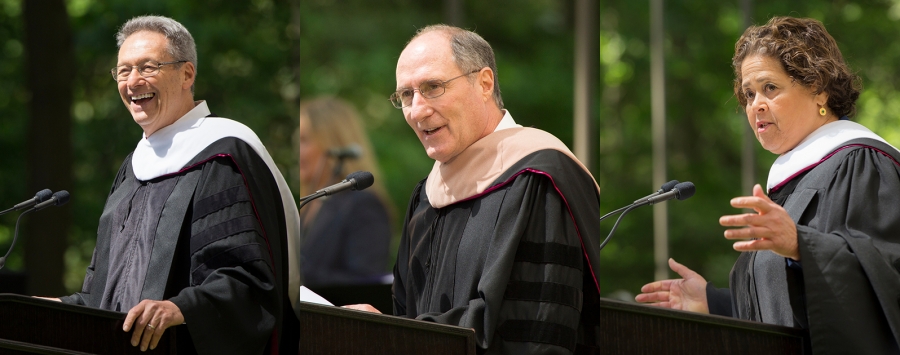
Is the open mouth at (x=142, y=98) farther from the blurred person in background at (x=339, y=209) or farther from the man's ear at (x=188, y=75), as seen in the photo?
the blurred person in background at (x=339, y=209)

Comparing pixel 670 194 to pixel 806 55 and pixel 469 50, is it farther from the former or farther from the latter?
pixel 469 50

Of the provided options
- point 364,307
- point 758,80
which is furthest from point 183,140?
point 758,80

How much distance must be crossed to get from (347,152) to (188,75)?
0.62m

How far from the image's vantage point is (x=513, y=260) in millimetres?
2668

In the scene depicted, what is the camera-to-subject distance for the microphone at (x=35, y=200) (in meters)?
3.11

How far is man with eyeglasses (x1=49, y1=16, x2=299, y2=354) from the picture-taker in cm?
286

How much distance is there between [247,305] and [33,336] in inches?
28.5

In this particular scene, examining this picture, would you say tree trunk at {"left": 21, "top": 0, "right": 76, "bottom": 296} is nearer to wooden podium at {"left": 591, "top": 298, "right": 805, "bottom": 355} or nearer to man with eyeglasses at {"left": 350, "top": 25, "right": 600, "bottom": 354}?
man with eyeglasses at {"left": 350, "top": 25, "right": 600, "bottom": 354}

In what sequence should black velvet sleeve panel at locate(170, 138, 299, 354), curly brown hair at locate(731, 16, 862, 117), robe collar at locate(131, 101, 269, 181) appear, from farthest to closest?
curly brown hair at locate(731, 16, 862, 117), robe collar at locate(131, 101, 269, 181), black velvet sleeve panel at locate(170, 138, 299, 354)

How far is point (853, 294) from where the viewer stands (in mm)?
2971

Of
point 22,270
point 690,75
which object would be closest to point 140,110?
point 22,270

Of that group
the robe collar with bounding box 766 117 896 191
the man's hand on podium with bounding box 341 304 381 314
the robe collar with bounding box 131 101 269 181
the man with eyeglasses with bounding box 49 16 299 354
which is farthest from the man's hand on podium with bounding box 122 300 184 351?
the robe collar with bounding box 766 117 896 191

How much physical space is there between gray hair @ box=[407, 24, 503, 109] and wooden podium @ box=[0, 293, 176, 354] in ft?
4.07

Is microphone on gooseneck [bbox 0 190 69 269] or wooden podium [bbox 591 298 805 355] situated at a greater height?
microphone on gooseneck [bbox 0 190 69 269]
